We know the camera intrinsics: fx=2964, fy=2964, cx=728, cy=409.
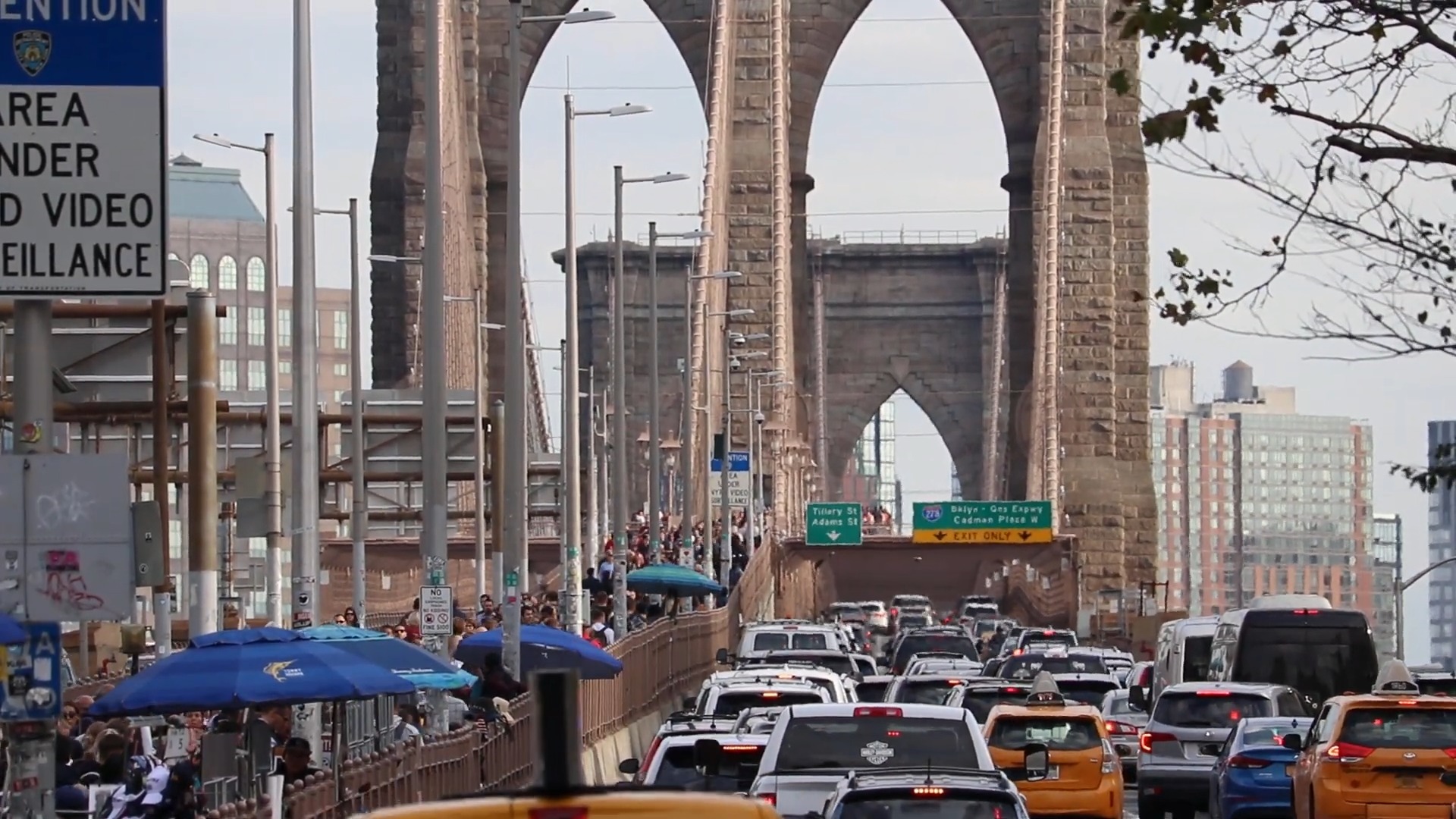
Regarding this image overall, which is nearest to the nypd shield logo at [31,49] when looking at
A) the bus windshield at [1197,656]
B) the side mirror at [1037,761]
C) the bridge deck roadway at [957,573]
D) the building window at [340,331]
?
the side mirror at [1037,761]

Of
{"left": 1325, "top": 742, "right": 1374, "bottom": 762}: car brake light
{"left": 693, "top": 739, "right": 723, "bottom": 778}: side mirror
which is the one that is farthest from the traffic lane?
{"left": 693, "top": 739, "right": 723, "bottom": 778}: side mirror

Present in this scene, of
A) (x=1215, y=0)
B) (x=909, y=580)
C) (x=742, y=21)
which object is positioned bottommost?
(x=909, y=580)

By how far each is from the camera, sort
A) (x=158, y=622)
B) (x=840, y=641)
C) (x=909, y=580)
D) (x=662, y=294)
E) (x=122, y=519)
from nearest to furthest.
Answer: (x=122, y=519), (x=158, y=622), (x=840, y=641), (x=909, y=580), (x=662, y=294)

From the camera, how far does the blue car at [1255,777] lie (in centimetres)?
2395

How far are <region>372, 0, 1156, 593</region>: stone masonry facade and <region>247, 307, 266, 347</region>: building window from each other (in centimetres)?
4581

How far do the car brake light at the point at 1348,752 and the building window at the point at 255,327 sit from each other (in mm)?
124273

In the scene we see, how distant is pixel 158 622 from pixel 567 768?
2308cm

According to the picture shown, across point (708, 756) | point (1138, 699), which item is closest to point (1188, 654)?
point (1138, 699)

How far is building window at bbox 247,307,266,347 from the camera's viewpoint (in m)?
144

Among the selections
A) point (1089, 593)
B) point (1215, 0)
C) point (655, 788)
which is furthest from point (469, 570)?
point (655, 788)

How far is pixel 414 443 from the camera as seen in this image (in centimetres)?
5312

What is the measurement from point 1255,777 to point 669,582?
28.6 meters

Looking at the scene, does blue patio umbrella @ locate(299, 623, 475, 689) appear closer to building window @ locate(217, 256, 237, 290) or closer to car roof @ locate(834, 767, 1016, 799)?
car roof @ locate(834, 767, 1016, 799)

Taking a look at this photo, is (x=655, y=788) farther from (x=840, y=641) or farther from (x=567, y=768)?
(x=840, y=641)
